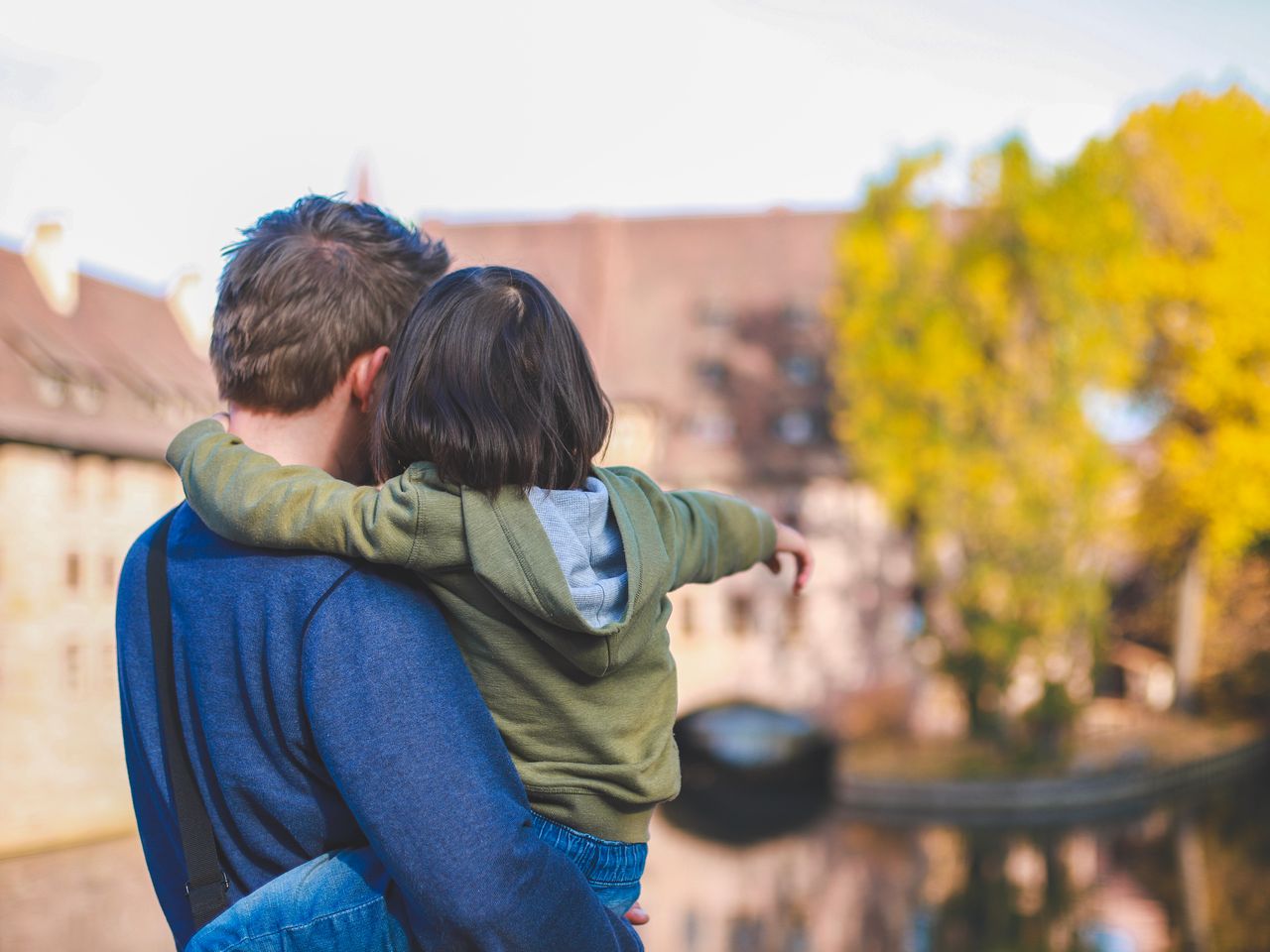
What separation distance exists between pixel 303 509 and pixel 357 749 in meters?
0.28

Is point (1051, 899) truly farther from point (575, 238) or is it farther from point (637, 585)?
point (575, 238)

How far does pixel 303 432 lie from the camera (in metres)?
Result: 1.83

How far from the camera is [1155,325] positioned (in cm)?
2455

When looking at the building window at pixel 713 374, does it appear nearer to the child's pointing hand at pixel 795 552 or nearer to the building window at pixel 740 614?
the building window at pixel 740 614

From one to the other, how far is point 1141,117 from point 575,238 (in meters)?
12.9

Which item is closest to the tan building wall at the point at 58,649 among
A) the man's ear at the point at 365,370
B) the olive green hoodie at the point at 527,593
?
the man's ear at the point at 365,370

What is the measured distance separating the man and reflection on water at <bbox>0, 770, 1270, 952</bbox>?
11279 millimetres

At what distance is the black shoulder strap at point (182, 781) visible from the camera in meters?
1.60

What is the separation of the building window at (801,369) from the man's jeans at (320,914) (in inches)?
1151

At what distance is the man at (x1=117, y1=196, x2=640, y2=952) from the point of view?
4.70ft

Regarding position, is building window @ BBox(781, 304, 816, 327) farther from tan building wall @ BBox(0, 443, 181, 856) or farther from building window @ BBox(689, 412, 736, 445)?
tan building wall @ BBox(0, 443, 181, 856)

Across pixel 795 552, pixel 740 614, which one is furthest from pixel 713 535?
pixel 740 614

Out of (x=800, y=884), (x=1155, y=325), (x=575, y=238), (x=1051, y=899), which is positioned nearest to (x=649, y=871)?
(x=800, y=884)

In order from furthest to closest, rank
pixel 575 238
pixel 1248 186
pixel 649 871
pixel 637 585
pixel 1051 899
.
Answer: pixel 575 238
pixel 1248 186
pixel 649 871
pixel 1051 899
pixel 637 585
